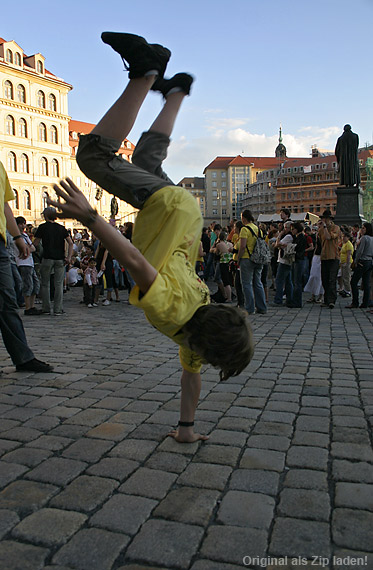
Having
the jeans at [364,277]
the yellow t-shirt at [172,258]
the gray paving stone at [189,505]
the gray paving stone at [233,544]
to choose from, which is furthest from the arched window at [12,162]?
the gray paving stone at [233,544]

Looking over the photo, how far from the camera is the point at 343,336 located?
774cm

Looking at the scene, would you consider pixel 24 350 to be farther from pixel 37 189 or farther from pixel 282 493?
pixel 37 189

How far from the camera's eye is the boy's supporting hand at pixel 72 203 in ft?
7.61

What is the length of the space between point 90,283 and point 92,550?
1000 centimetres

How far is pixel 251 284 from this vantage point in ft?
35.0

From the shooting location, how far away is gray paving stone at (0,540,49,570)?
6.47ft

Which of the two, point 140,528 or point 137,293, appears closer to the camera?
point 140,528

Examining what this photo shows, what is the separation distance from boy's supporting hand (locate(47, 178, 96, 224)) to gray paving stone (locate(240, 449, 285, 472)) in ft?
5.77

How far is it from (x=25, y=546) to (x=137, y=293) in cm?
128

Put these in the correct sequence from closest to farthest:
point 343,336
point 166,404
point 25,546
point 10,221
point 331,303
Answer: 1. point 25,546
2. point 166,404
3. point 10,221
4. point 343,336
5. point 331,303

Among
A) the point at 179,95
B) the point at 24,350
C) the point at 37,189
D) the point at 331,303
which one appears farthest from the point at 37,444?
the point at 37,189

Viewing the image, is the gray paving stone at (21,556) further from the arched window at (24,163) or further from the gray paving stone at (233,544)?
the arched window at (24,163)

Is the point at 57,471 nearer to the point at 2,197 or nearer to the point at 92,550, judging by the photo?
the point at 92,550

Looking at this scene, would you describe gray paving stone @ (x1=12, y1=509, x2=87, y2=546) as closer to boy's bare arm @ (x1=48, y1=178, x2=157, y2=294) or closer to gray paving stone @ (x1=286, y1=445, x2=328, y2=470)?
boy's bare arm @ (x1=48, y1=178, x2=157, y2=294)
